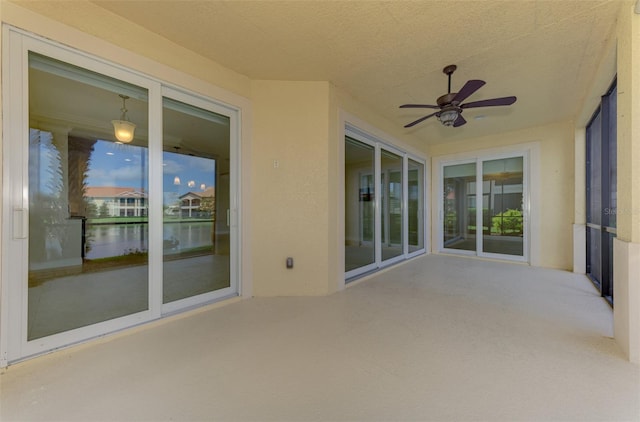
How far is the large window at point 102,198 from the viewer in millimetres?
1894

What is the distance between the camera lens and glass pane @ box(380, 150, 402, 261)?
5070 millimetres

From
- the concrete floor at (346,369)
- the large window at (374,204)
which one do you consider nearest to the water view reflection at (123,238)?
the concrete floor at (346,369)

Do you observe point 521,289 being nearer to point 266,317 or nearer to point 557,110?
point 557,110

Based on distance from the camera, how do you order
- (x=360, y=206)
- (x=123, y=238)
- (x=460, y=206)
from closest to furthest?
(x=123, y=238), (x=360, y=206), (x=460, y=206)

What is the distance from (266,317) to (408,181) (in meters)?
4.55

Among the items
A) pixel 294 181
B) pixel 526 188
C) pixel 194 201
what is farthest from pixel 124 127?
pixel 526 188

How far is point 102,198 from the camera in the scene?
2.47 meters

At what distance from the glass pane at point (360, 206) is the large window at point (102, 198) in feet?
6.57

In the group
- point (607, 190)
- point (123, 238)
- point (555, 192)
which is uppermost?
point (555, 192)

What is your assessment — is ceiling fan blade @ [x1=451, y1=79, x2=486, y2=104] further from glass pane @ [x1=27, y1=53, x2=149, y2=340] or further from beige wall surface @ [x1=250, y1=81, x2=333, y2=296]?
glass pane @ [x1=27, y1=53, x2=149, y2=340]

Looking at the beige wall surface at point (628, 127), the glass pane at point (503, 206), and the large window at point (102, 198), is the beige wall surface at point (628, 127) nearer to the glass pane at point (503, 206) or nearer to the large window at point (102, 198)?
the glass pane at point (503, 206)

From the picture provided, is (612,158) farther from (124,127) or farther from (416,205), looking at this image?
(124,127)

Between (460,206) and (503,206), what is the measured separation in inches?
35.7

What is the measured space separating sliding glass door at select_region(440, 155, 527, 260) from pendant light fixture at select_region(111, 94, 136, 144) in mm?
6456
